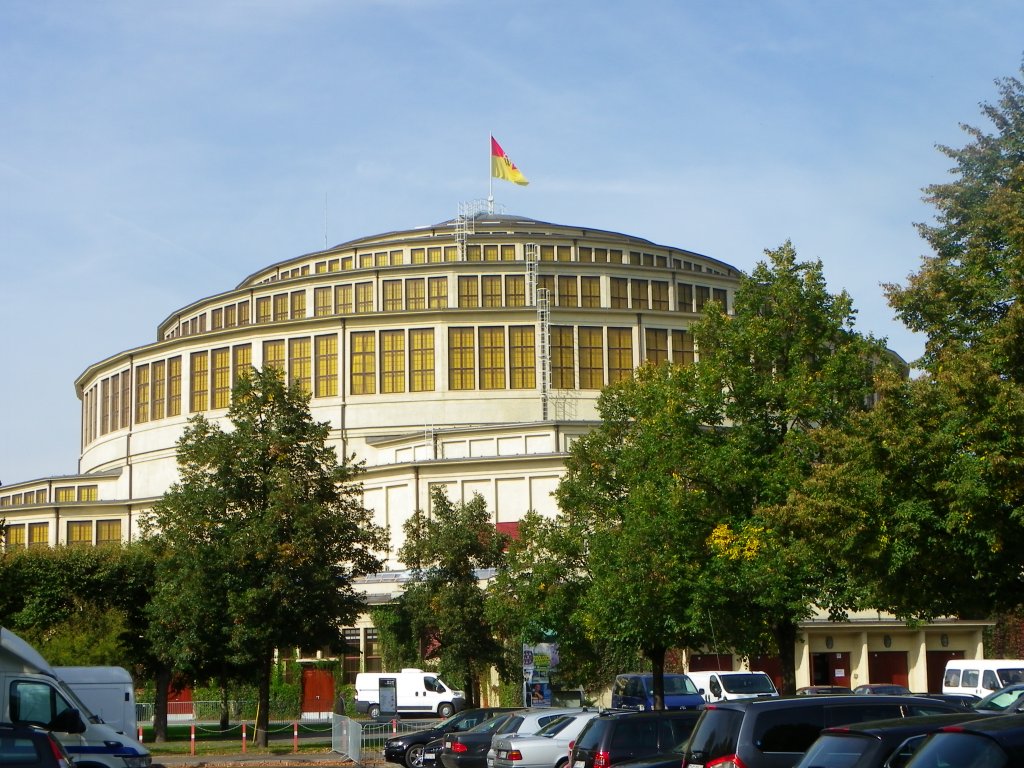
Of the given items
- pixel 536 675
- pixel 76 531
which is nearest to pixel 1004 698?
pixel 536 675

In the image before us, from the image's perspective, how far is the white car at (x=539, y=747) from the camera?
24094 millimetres

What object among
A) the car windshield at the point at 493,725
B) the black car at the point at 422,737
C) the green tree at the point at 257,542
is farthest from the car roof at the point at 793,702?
the green tree at the point at 257,542

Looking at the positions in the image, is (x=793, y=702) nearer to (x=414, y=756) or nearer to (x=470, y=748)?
(x=470, y=748)

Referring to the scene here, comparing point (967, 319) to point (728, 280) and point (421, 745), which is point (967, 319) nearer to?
point (421, 745)

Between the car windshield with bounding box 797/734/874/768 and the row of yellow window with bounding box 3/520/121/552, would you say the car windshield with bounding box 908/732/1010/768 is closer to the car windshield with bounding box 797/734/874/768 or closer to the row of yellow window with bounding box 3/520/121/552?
the car windshield with bounding box 797/734/874/768

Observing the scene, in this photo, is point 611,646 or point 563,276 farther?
point 563,276

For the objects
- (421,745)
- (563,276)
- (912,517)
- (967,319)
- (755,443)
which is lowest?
(421,745)

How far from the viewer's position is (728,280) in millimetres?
87750

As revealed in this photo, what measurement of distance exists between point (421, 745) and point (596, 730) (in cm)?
Answer: 1315

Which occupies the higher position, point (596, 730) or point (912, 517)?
point (912, 517)

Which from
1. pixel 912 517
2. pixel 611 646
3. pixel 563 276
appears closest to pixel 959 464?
pixel 912 517

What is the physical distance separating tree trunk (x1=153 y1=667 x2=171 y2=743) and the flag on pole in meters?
49.3

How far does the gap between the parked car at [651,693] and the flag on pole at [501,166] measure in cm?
5515

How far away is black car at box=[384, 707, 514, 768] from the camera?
32.0 meters
